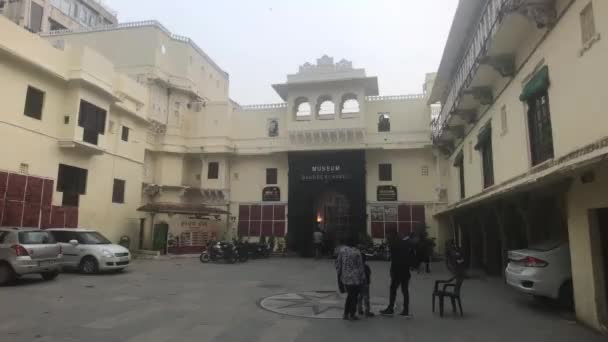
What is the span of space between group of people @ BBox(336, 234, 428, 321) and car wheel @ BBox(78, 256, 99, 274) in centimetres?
986

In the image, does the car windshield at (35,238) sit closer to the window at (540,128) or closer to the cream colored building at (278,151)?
the cream colored building at (278,151)

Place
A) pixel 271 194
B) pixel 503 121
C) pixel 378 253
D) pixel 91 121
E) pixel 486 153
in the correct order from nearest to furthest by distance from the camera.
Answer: pixel 503 121 < pixel 486 153 < pixel 91 121 < pixel 378 253 < pixel 271 194

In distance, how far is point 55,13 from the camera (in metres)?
37.8

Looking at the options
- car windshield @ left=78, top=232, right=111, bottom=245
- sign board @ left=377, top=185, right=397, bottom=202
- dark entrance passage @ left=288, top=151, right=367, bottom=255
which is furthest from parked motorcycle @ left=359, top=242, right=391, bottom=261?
car windshield @ left=78, top=232, right=111, bottom=245

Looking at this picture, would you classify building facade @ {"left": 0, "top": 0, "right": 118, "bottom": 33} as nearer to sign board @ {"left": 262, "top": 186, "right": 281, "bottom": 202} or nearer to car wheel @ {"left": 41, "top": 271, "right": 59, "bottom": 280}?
sign board @ {"left": 262, "top": 186, "right": 281, "bottom": 202}

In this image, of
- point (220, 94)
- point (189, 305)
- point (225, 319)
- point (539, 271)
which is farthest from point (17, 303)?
point (220, 94)

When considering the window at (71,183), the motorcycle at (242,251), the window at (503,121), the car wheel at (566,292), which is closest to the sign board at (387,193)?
the motorcycle at (242,251)

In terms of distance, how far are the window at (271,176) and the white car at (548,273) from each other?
1973 centimetres

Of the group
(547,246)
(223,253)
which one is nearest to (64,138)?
(223,253)

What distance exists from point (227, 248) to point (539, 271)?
14171mm

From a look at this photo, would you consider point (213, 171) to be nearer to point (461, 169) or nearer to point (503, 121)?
point (461, 169)

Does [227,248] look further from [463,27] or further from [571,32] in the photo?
[571,32]

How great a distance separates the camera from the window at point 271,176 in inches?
1052

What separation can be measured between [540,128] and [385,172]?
15548mm
